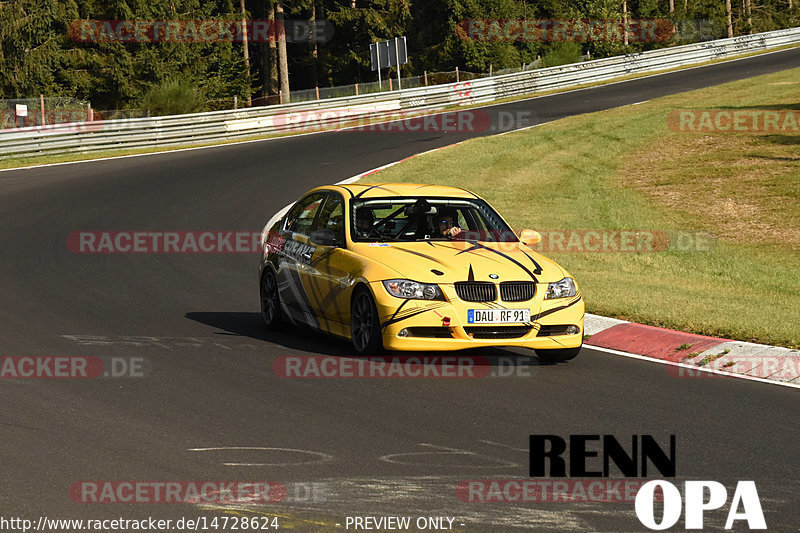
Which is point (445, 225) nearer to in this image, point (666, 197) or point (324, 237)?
point (324, 237)

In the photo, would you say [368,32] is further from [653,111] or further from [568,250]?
[568,250]

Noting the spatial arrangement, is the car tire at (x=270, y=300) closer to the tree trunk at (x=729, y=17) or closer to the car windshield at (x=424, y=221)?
the car windshield at (x=424, y=221)

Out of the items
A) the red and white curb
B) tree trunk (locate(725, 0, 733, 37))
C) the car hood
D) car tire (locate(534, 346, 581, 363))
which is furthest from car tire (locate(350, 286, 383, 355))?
tree trunk (locate(725, 0, 733, 37))

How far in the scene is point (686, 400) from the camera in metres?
8.38

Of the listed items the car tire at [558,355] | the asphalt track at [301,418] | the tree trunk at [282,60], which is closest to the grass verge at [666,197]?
the car tire at [558,355]

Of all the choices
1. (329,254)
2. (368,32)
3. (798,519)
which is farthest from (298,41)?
(798,519)

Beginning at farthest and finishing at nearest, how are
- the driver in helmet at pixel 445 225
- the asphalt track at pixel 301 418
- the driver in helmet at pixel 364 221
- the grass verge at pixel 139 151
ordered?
the grass verge at pixel 139 151 → the driver in helmet at pixel 445 225 → the driver in helmet at pixel 364 221 → the asphalt track at pixel 301 418

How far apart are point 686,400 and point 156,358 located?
4.61m

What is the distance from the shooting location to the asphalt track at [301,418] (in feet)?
18.7

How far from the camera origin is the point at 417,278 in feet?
31.1

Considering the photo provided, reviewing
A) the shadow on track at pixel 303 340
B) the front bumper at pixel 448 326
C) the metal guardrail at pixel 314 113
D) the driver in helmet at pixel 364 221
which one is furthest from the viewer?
the metal guardrail at pixel 314 113

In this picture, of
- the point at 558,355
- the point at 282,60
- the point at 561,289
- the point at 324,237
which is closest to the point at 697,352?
the point at 558,355

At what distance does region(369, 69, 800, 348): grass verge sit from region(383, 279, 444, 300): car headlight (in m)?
2.99

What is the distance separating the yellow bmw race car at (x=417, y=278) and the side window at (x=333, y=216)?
1 centimetres
